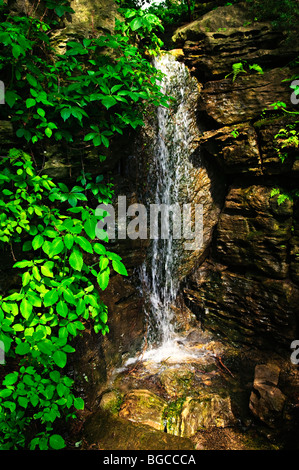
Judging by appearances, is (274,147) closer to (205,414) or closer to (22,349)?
(205,414)

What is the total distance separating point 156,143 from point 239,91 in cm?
176

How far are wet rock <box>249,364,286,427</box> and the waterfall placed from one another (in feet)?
5.16

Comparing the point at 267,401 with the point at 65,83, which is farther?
the point at 267,401

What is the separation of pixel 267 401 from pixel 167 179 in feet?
13.2

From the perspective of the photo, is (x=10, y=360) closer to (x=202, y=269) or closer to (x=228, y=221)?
(x=202, y=269)

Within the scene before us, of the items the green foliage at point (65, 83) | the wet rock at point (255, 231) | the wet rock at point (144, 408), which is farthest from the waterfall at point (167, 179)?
the green foliage at point (65, 83)

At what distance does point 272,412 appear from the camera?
3336mm

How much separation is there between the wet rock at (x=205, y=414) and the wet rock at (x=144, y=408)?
32 cm

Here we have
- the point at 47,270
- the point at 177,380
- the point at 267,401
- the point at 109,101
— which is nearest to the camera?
the point at 47,270

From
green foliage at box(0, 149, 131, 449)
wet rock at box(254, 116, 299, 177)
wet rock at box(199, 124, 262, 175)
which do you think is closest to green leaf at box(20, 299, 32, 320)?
green foliage at box(0, 149, 131, 449)

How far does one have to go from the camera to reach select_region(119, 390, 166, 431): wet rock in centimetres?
331

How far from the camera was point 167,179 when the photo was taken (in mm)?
5121

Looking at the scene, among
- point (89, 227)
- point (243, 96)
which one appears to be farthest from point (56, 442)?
point (243, 96)

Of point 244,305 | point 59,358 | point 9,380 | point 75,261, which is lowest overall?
point 244,305
